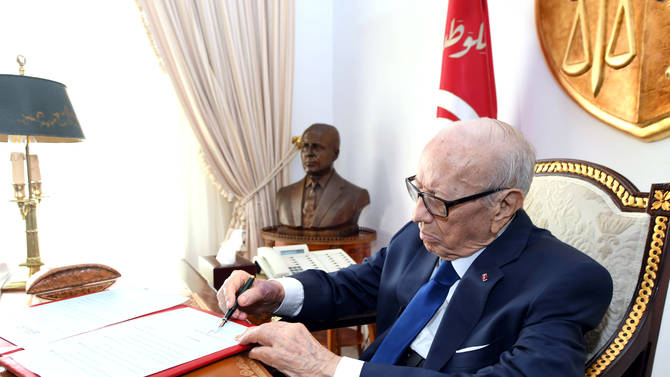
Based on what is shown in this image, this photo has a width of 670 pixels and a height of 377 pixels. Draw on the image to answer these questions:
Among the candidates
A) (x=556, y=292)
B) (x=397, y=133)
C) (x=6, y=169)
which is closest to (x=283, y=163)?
(x=397, y=133)

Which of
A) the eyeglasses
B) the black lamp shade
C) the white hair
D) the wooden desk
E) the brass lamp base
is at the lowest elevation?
the brass lamp base

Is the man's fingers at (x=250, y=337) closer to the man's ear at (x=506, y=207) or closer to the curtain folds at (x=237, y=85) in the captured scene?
the man's ear at (x=506, y=207)

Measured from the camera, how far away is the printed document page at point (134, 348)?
28.9 inches

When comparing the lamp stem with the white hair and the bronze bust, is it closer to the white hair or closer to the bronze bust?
the bronze bust

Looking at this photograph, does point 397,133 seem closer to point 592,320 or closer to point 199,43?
point 199,43

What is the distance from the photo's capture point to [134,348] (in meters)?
0.81

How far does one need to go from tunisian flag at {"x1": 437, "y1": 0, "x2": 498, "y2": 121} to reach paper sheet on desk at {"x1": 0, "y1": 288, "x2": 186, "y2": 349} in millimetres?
1322

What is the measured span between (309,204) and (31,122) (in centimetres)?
150

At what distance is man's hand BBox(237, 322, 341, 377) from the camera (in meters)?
0.82

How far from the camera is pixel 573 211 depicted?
114cm

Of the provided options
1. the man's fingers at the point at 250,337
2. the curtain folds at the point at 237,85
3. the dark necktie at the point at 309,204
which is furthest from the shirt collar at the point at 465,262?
the curtain folds at the point at 237,85

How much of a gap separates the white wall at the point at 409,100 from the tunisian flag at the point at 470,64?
0.22 m

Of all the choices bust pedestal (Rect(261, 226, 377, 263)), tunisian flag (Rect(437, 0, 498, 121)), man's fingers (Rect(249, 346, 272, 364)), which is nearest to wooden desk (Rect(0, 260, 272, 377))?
man's fingers (Rect(249, 346, 272, 364))

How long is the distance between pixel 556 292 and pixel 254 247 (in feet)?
8.59
